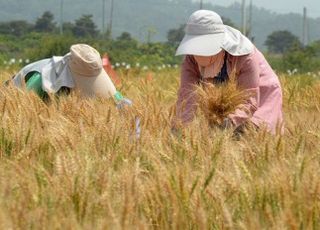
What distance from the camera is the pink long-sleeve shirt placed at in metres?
2.98

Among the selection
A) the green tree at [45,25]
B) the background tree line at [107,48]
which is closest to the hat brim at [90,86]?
the background tree line at [107,48]

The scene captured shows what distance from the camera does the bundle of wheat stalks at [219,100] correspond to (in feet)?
8.42

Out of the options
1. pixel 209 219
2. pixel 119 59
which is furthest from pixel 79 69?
pixel 119 59

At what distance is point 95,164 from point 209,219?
0.41 m

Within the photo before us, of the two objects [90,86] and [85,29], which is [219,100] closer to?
[90,86]

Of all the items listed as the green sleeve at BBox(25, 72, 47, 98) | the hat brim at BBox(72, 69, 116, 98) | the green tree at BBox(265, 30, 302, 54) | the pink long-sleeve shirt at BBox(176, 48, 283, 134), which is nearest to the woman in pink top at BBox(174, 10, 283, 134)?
the pink long-sleeve shirt at BBox(176, 48, 283, 134)

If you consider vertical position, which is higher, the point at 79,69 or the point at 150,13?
the point at 79,69

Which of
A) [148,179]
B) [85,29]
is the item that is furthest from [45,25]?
[148,179]

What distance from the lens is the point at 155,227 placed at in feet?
5.17

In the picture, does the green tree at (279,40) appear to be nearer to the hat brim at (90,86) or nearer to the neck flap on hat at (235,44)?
the hat brim at (90,86)

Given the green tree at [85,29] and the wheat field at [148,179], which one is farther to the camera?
the green tree at [85,29]

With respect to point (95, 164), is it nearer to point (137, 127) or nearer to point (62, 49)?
point (137, 127)

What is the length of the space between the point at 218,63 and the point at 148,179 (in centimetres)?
137

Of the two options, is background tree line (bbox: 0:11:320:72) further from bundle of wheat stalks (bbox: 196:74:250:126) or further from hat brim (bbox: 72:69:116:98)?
bundle of wheat stalks (bbox: 196:74:250:126)
